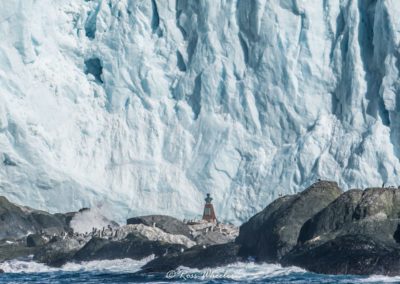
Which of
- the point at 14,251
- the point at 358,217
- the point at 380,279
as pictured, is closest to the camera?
the point at 380,279

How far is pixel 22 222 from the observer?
48219 mm

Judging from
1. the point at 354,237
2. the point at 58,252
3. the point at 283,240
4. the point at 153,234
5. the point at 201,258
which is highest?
the point at 153,234

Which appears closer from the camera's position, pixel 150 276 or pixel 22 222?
pixel 150 276

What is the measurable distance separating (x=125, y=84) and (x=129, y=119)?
66.2 inches


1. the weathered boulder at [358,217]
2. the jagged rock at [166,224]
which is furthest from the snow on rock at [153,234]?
the weathered boulder at [358,217]

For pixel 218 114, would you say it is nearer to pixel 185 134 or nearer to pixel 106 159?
pixel 185 134

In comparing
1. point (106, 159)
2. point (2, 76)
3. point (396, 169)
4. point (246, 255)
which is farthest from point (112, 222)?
point (246, 255)

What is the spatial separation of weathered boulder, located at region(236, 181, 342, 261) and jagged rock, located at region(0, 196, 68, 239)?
1416 centimetres

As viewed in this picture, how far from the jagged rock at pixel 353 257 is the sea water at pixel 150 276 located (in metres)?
0.35

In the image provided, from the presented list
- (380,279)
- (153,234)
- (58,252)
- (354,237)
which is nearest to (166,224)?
(153,234)

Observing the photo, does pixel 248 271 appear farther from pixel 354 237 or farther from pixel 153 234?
pixel 153 234

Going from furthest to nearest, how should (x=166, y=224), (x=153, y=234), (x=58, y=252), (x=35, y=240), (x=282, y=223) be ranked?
1. (x=166, y=224)
2. (x=35, y=240)
3. (x=153, y=234)
4. (x=58, y=252)
5. (x=282, y=223)

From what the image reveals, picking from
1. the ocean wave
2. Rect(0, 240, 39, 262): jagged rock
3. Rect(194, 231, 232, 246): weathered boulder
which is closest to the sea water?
the ocean wave

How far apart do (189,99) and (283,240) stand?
23632 mm
